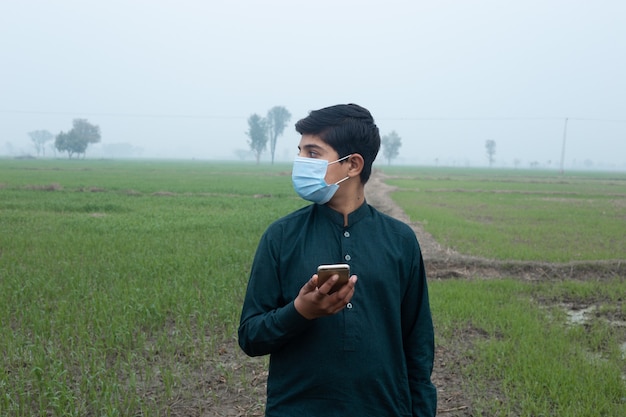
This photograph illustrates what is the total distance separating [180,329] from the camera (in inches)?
209

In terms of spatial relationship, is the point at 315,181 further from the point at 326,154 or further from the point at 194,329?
the point at 194,329

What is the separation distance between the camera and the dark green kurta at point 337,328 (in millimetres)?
1744

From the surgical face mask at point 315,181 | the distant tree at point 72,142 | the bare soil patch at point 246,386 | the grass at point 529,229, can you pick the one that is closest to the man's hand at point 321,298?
the surgical face mask at point 315,181

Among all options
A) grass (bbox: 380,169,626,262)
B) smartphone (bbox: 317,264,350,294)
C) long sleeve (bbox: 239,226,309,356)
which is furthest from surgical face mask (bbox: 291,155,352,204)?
grass (bbox: 380,169,626,262)

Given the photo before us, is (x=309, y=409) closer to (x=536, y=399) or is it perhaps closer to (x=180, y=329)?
(x=536, y=399)

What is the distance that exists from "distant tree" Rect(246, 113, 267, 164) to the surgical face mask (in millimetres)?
108196

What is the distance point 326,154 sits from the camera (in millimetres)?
1939

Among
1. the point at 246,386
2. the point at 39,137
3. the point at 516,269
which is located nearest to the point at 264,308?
the point at 246,386

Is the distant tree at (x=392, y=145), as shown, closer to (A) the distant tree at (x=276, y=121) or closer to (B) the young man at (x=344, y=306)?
(A) the distant tree at (x=276, y=121)

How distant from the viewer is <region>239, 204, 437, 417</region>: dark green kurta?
1744 mm

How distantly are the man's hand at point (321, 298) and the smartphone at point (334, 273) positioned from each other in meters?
0.01

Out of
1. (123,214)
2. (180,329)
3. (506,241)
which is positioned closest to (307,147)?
(180,329)

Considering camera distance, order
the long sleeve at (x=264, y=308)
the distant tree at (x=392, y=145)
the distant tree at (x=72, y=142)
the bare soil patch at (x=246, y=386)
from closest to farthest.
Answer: the long sleeve at (x=264, y=308)
the bare soil patch at (x=246, y=386)
the distant tree at (x=72, y=142)
the distant tree at (x=392, y=145)

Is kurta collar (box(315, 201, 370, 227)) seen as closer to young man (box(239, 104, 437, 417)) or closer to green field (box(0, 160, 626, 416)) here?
young man (box(239, 104, 437, 417))
